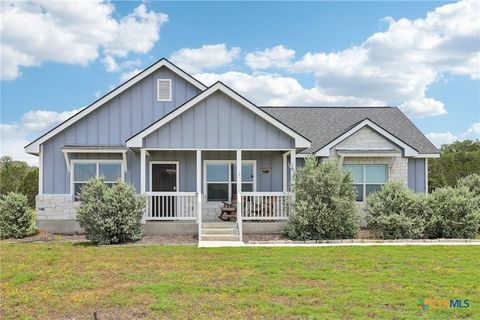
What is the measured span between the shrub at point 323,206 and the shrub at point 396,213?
67cm

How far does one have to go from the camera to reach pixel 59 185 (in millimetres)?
16469

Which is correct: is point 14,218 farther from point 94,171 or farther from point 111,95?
point 111,95

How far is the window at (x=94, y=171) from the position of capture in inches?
650

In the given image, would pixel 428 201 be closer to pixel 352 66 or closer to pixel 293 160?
pixel 293 160

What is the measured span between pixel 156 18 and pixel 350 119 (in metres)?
10.1

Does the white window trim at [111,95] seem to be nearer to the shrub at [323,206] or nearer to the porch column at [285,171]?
the porch column at [285,171]

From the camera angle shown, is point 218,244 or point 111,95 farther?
point 111,95

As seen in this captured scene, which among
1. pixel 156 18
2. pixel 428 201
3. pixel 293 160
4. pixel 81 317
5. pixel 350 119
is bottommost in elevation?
pixel 81 317

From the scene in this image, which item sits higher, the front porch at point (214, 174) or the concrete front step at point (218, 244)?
the front porch at point (214, 174)

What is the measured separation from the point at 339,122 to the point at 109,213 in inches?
460

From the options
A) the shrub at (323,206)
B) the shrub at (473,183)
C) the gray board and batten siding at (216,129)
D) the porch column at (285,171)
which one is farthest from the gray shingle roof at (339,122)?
the shrub at (323,206)

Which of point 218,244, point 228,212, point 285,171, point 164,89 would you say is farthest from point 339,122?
point 218,244

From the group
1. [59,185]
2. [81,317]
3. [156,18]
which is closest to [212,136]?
[156,18]

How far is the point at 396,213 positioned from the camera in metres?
13.5
